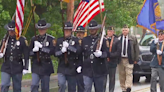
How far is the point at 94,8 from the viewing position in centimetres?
1260

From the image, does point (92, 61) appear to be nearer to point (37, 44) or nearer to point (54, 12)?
point (37, 44)

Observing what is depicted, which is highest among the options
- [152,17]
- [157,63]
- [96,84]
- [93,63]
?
[152,17]

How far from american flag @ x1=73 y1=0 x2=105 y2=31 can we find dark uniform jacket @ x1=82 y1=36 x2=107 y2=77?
117 inches

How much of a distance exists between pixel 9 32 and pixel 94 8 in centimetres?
350

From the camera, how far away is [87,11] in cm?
1338

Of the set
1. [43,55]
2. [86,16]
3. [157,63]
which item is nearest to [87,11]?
[86,16]

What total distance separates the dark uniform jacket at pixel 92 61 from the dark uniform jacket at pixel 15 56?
1447 mm

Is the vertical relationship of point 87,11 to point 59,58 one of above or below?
above

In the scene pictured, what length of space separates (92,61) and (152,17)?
3053 millimetres

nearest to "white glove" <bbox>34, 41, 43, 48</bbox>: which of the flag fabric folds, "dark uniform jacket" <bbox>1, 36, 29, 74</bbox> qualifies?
"dark uniform jacket" <bbox>1, 36, 29, 74</bbox>

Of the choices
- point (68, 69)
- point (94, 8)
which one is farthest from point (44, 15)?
point (68, 69)

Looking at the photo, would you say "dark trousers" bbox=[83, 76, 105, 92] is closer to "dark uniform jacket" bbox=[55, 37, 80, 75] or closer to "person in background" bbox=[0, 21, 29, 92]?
"dark uniform jacket" bbox=[55, 37, 80, 75]

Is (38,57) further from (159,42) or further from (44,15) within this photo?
(44,15)

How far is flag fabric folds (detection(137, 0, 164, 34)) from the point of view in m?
11.7
